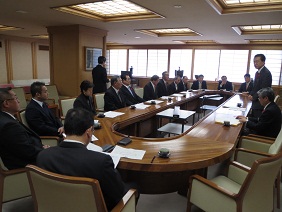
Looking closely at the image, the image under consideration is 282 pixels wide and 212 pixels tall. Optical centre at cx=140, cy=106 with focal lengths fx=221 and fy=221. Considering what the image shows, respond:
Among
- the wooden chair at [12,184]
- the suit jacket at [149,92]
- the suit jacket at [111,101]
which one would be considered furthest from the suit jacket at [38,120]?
the suit jacket at [149,92]

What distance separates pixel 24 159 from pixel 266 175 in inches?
67.0

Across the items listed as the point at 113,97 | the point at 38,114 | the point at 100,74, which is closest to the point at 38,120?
the point at 38,114

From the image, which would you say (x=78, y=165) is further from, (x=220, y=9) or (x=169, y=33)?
(x=169, y=33)

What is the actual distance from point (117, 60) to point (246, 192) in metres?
10.8

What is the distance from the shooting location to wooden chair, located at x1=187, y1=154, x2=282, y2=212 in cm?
130

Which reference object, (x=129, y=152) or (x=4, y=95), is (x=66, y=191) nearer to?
(x=129, y=152)

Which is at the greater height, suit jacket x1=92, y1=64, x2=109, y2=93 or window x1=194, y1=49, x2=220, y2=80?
window x1=194, y1=49, x2=220, y2=80

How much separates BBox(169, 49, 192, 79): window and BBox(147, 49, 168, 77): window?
0.30 metres

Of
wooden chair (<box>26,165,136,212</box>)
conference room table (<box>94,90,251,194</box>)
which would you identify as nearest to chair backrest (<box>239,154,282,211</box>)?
conference room table (<box>94,90,251,194</box>)

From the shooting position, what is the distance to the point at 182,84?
705cm

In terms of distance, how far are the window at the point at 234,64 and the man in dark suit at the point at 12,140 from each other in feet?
28.9

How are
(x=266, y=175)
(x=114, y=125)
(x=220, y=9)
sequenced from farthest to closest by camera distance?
(x=220, y=9) < (x=114, y=125) < (x=266, y=175)

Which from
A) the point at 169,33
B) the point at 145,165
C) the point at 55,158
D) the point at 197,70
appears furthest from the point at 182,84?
the point at 55,158

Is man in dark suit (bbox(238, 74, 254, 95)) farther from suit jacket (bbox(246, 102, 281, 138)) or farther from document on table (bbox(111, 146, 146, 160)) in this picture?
document on table (bbox(111, 146, 146, 160))
